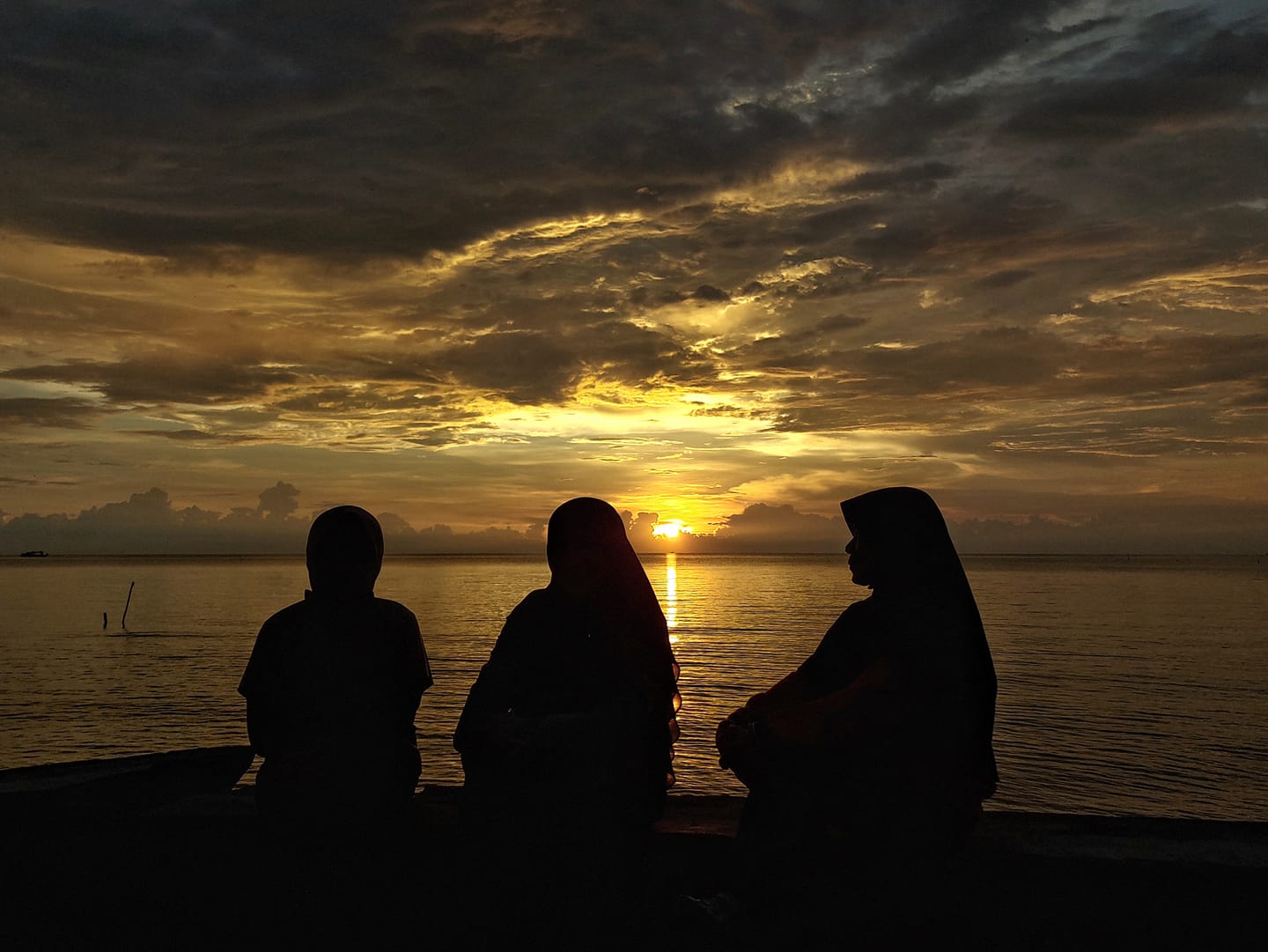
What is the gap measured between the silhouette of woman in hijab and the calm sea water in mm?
13973

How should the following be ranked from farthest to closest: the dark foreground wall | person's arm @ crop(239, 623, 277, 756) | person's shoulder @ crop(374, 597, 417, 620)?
person's shoulder @ crop(374, 597, 417, 620) → person's arm @ crop(239, 623, 277, 756) → the dark foreground wall

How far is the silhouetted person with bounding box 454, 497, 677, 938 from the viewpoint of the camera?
4.05 m

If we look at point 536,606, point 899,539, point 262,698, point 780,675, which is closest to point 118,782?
point 262,698

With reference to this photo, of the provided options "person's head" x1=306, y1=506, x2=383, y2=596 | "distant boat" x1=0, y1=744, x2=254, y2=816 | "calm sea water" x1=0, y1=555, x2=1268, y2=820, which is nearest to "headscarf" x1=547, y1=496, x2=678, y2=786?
"person's head" x1=306, y1=506, x2=383, y2=596

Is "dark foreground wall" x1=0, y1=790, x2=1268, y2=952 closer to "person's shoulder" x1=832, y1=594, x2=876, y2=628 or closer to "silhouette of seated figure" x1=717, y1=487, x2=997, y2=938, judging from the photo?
"silhouette of seated figure" x1=717, y1=487, x2=997, y2=938

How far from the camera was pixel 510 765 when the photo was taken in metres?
4.12

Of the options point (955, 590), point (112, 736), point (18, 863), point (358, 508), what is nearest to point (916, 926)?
point (955, 590)

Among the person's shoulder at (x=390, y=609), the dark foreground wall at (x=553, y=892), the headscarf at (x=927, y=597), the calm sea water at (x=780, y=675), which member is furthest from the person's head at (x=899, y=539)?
the calm sea water at (x=780, y=675)

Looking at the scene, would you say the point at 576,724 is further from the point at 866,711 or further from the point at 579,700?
the point at 866,711

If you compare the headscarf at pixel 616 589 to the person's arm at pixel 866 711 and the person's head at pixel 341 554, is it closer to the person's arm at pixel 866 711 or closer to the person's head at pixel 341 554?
the person's arm at pixel 866 711

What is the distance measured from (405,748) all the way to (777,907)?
2.06 meters

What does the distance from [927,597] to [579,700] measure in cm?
167

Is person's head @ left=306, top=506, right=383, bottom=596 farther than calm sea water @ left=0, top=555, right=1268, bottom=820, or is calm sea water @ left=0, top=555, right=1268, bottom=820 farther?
calm sea water @ left=0, top=555, right=1268, bottom=820

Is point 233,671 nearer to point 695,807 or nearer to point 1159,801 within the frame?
point 1159,801
